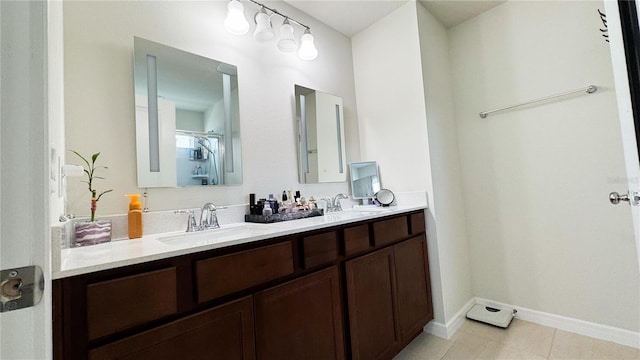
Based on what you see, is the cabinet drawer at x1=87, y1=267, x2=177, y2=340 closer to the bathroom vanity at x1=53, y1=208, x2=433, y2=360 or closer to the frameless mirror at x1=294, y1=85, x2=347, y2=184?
the bathroom vanity at x1=53, y1=208, x2=433, y2=360

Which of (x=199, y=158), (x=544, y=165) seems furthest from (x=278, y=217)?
(x=544, y=165)

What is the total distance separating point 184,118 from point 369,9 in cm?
169

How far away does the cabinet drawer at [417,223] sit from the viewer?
182 cm

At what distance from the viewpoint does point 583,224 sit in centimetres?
182

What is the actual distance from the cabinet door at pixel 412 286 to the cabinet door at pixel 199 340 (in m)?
1.03

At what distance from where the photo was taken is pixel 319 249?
1.21 m

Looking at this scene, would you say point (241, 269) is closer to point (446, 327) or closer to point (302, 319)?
point (302, 319)

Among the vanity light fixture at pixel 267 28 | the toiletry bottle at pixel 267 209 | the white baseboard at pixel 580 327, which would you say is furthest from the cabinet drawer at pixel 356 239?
the white baseboard at pixel 580 327

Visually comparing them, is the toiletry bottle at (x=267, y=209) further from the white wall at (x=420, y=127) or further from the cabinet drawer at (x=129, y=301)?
the white wall at (x=420, y=127)

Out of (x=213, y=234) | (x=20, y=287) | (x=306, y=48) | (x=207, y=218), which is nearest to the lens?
(x=20, y=287)

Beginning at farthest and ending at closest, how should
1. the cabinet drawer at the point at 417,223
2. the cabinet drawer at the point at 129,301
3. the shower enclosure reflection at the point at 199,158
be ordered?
the cabinet drawer at the point at 417,223 < the shower enclosure reflection at the point at 199,158 < the cabinet drawer at the point at 129,301

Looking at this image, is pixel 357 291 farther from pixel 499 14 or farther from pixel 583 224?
pixel 499 14

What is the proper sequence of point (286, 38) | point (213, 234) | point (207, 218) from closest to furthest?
point (213, 234) < point (207, 218) < point (286, 38)

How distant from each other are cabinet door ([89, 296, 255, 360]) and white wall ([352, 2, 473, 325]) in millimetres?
1505
